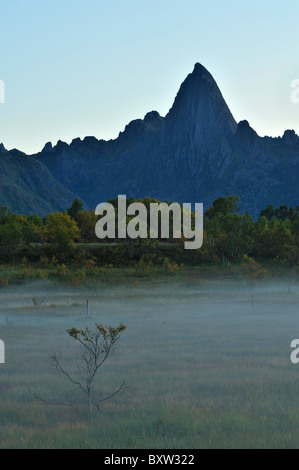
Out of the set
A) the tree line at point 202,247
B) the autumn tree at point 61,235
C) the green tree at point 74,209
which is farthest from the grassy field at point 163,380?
the green tree at point 74,209

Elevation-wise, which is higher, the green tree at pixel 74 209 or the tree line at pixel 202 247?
the green tree at pixel 74 209

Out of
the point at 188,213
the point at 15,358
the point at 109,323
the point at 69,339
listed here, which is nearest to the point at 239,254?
the point at 188,213

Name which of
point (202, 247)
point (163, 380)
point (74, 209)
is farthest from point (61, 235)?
point (163, 380)

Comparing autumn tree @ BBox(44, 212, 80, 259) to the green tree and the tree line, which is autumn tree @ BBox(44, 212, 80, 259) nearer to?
the tree line

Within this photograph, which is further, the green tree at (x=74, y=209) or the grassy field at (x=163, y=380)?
the green tree at (x=74, y=209)

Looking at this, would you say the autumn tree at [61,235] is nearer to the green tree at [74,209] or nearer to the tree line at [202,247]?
the tree line at [202,247]

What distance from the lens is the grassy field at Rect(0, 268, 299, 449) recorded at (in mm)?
12523

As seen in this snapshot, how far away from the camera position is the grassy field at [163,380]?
12523 millimetres

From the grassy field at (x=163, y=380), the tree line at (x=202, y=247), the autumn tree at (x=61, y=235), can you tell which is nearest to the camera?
the grassy field at (x=163, y=380)

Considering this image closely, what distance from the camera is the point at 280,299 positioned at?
151 ft

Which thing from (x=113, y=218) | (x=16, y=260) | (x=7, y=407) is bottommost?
(x=7, y=407)

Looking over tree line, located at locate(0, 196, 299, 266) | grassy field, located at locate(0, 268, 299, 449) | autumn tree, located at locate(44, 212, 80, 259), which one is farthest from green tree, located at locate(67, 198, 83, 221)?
grassy field, located at locate(0, 268, 299, 449)
